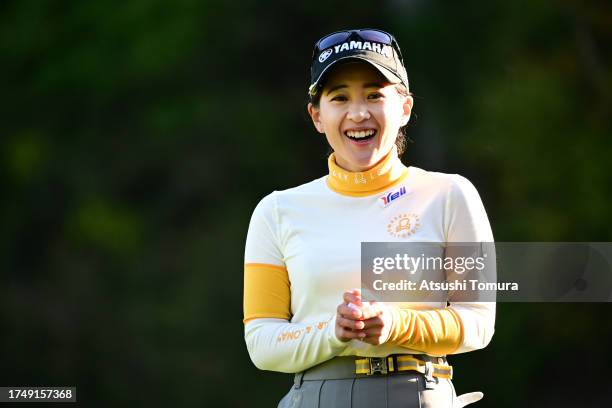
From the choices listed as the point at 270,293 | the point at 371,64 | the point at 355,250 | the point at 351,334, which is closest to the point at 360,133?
the point at 371,64

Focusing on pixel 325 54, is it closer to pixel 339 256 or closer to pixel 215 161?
pixel 339 256

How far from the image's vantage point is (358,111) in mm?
2830

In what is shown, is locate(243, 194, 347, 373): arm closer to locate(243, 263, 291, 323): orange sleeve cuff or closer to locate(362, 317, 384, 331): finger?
locate(243, 263, 291, 323): orange sleeve cuff

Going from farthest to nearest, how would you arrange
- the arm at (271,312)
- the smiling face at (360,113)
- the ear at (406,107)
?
the ear at (406,107) < the smiling face at (360,113) < the arm at (271,312)

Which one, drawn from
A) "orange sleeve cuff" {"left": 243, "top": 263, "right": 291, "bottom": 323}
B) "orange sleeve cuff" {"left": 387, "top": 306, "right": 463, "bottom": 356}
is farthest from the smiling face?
"orange sleeve cuff" {"left": 387, "top": 306, "right": 463, "bottom": 356}

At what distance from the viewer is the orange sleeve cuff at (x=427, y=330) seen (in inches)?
102

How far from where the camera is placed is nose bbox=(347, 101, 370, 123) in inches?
111

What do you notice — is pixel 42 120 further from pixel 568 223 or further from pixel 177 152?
pixel 568 223

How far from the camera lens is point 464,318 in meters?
2.69

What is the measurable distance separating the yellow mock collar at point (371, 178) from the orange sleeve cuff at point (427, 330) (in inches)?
12.7

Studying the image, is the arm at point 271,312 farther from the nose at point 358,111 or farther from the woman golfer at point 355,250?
the nose at point 358,111

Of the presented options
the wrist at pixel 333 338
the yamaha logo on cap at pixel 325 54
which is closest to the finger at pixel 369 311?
the wrist at pixel 333 338

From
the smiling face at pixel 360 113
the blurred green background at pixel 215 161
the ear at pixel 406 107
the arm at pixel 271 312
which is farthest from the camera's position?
the blurred green background at pixel 215 161

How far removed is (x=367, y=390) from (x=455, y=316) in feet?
0.79
